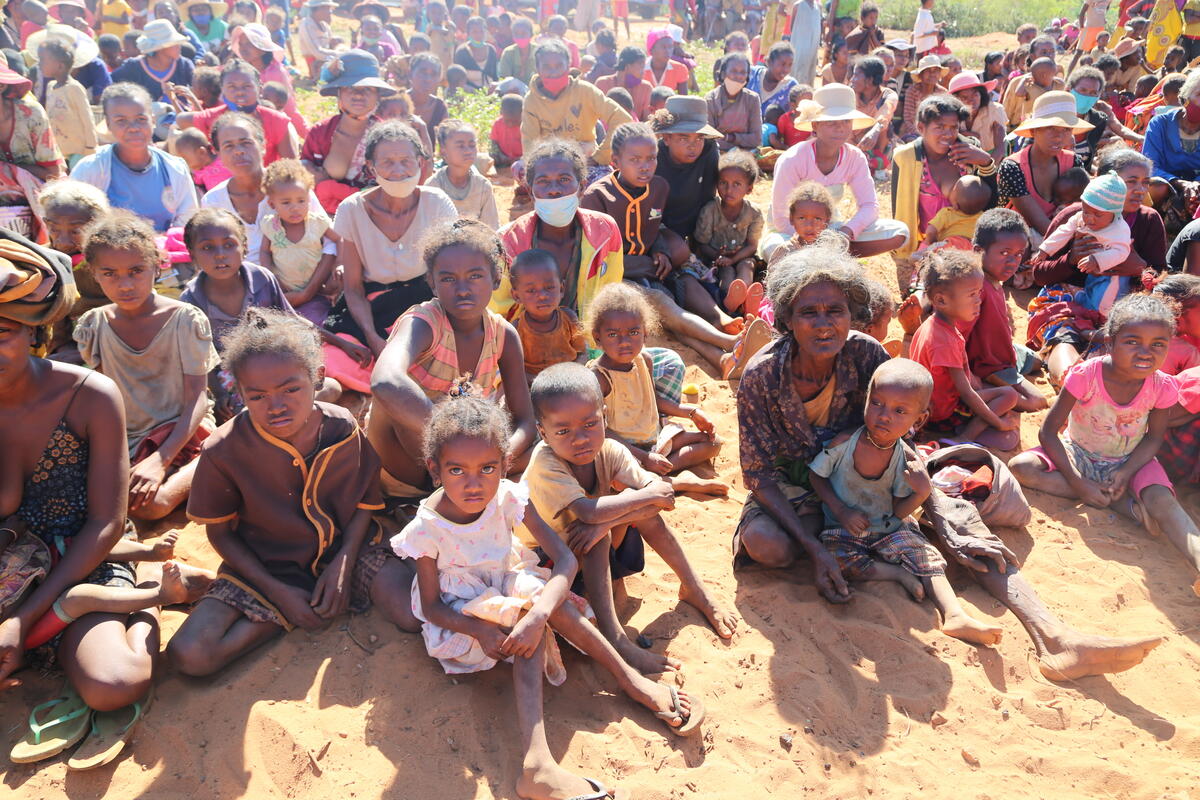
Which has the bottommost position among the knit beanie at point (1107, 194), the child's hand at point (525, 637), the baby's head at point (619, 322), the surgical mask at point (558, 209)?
the child's hand at point (525, 637)

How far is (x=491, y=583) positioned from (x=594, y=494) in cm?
53

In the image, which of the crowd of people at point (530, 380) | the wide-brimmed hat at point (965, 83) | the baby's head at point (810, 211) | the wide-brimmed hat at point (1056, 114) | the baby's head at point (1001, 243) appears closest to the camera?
the crowd of people at point (530, 380)

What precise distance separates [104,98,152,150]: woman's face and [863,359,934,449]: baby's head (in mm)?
4699

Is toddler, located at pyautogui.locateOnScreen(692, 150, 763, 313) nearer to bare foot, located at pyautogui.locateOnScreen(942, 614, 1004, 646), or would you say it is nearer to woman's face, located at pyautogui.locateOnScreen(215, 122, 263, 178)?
woman's face, located at pyautogui.locateOnScreen(215, 122, 263, 178)

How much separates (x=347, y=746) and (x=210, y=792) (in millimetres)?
398

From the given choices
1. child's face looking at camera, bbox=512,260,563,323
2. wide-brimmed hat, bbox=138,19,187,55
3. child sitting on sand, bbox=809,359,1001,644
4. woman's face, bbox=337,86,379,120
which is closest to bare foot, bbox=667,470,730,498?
child sitting on sand, bbox=809,359,1001,644

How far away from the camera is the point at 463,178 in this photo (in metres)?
6.05

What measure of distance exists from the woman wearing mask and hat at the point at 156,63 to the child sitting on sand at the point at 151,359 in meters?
6.15

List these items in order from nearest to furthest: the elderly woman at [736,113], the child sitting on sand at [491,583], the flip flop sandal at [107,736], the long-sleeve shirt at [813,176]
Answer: the flip flop sandal at [107,736] < the child sitting on sand at [491,583] < the long-sleeve shirt at [813,176] < the elderly woman at [736,113]

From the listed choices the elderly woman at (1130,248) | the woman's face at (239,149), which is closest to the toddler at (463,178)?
the woman's face at (239,149)

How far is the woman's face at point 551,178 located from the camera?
4641 millimetres

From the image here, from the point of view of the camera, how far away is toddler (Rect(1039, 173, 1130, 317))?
544 centimetres

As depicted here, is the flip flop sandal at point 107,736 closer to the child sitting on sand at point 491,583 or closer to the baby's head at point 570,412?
the child sitting on sand at point 491,583

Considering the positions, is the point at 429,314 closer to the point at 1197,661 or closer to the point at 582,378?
the point at 582,378
